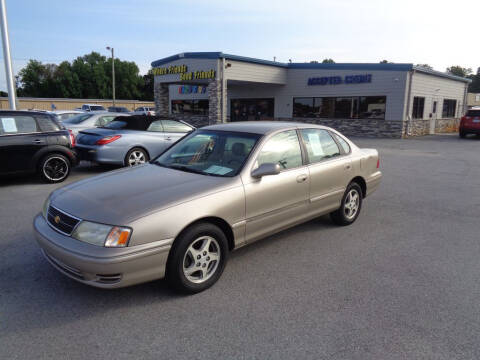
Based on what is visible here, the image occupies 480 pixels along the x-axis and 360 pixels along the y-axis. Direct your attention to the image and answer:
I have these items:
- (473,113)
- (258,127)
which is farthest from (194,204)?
(473,113)

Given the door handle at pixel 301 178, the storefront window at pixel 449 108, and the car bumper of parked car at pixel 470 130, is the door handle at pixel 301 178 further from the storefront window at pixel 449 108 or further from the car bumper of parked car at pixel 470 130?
the storefront window at pixel 449 108

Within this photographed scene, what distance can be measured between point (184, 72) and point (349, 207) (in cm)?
1956

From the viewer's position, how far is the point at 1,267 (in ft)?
12.8

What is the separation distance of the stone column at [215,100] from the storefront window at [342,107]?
569 cm

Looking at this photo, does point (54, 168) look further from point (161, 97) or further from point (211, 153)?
point (161, 97)

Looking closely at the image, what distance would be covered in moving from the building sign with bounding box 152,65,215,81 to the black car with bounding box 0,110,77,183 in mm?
14296

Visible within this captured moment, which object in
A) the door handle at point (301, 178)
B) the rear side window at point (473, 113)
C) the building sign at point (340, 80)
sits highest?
the building sign at point (340, 80)

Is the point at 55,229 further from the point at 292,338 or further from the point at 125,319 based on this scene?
the point at 292,338

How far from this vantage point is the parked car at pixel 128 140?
884 centimetres

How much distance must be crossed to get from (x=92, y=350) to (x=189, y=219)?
4.06ft

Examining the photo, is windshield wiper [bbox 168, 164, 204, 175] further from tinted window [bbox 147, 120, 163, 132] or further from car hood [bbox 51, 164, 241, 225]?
tinted window [bbox 147, 120, 163, 132]

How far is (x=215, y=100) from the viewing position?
71.4ft

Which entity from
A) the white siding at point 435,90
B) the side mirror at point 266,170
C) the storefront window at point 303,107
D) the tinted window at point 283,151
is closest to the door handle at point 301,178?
the tinted window at point 283,151

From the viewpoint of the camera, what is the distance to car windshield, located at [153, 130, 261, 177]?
4.02 metres
